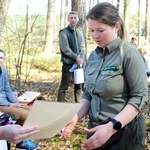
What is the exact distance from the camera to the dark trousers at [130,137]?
159cm

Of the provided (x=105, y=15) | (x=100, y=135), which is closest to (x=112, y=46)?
(x=105, y=15)

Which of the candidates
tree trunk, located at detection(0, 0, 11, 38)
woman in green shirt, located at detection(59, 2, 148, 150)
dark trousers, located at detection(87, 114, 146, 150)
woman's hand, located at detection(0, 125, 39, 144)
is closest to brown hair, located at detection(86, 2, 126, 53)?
woman in green shirt, located at detection(59, 2, 148, 150)

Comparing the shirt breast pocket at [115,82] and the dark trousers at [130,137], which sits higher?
the shirt breast pocket at [115,82]

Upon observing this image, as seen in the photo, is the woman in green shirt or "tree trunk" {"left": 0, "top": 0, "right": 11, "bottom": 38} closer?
the woman in green shirt

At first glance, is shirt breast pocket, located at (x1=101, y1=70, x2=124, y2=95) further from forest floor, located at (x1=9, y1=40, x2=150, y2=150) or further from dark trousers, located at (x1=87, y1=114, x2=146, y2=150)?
forest floor, located at (x1=9, y1=40, x2=150, y2=150)

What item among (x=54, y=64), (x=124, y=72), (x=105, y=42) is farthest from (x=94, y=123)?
(x=54, y=64)

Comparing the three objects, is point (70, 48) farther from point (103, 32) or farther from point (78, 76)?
point (103, 32)

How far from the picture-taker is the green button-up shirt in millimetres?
1515

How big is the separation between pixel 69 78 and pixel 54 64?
284 inches

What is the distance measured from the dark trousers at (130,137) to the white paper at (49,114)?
0.34 metres

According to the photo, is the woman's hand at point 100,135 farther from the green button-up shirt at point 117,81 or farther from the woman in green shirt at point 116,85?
the green button-up shirt at point 117,81

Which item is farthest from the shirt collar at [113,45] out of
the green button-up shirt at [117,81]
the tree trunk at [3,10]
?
the tree trunk at [3,10]

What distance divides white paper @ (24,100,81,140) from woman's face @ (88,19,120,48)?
428 millimetres

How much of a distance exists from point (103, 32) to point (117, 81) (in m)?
0.28
